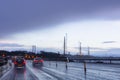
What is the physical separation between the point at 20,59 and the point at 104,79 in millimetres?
30918

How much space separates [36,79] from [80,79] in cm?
383

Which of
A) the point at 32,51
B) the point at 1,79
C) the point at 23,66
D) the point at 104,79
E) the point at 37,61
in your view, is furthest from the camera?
the point at 32,51

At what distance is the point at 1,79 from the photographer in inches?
1150

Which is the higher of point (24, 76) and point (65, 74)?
point (65, 74)

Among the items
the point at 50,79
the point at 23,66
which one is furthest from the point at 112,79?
the point at 23,66

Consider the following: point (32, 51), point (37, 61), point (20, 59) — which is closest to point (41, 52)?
point (32, 51)

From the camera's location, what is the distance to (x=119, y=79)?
27641 millimetres

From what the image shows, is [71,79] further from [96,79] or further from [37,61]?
[37,61]

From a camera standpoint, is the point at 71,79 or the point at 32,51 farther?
the point at 32,51

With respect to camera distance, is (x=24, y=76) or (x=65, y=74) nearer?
(x=24, y=76)

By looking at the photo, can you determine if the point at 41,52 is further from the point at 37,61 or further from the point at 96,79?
the point at 96,79

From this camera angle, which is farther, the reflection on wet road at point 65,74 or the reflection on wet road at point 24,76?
the reflection on wet road at point 24,76

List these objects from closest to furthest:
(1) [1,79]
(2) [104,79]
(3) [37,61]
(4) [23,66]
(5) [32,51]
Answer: (2) [104,79]
(1) [1,79]
(4) [23,66]
(3) [37,61]
(5) [32,51]

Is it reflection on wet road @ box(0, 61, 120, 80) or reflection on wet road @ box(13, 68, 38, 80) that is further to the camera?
reflection on wet road @ box(13, 68, 38, 80)
